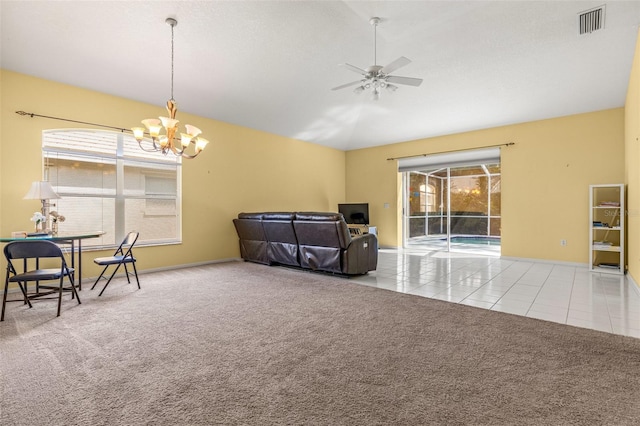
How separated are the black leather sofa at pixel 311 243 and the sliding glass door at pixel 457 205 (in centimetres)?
464

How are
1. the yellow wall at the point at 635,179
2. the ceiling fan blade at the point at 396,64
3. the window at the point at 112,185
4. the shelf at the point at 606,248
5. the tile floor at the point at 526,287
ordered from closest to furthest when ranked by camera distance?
the tile floor at the point at 526,287, the ceiling fan blade at the point at 396,64, the yellow wall at the point at 635,179, the window at the point at 112,185, the shelf at the point at 606,248

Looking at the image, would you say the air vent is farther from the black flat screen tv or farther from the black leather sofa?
the black flat screen tv

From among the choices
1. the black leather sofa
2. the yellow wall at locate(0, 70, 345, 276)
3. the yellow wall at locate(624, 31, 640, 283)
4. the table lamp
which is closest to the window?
the yellow wall at locate(0, 70, 345, 276)

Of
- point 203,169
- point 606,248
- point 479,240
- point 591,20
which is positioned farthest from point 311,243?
point 479,240

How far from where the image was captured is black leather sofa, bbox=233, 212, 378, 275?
4684 mm

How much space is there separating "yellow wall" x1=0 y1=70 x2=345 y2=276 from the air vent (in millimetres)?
5824

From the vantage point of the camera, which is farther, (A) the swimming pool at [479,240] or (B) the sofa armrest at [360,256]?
(A) the swimming pool at [479,240]

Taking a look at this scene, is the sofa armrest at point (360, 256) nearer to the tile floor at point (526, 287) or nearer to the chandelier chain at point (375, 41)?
the tile floor at point (526, 287)

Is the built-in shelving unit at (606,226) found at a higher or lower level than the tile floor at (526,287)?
higher

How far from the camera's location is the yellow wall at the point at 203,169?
4.14 metres

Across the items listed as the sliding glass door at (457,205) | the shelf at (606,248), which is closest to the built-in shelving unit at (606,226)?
the shelf at (606,248)

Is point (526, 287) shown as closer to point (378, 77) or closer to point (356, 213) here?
point (378, 77)

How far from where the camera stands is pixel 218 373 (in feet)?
6.53

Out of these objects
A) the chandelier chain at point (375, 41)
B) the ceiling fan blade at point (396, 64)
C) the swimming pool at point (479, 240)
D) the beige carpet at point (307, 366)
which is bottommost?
the beige carpet at point (307, 366)
